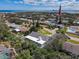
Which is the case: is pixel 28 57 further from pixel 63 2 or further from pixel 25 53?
pixel 63 2

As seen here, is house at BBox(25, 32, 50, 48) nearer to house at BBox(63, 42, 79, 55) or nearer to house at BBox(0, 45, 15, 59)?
house at BBox(63, 42, 79, 55)

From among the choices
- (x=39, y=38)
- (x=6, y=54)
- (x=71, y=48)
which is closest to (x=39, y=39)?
(x=39, y=38)

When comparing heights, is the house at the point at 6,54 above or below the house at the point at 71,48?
above

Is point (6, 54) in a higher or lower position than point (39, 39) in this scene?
higher

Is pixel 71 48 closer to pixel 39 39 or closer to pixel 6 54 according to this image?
pixel 39 39

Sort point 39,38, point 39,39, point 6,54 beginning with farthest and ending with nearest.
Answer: point 39,38 → point 39,39 → point 6,54

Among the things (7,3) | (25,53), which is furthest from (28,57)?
(7,3)

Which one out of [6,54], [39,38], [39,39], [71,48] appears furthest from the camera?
[39,38]

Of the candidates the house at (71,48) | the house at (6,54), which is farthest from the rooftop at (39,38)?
the house at (6,54)

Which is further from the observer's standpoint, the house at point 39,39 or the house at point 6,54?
the house at point 39,39

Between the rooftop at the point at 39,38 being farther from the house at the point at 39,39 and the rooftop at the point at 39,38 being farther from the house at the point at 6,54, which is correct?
the house at the point at 6,54

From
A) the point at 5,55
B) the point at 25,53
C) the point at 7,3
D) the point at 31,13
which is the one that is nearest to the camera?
the point at 25,53
